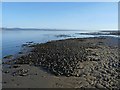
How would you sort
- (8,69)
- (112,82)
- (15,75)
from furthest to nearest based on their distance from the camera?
(8,69), (15,75), (112,82)

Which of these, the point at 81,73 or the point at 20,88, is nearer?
the point at 20,88

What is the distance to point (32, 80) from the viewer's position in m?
15.1

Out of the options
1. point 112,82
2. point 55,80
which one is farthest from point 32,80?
point 112,82

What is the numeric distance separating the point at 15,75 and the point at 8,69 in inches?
101

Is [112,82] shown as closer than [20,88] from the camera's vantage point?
No

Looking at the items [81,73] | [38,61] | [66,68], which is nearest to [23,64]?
[38,61]

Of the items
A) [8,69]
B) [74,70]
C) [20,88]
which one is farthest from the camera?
[8,69]

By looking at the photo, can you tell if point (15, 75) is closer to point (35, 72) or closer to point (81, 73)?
point (35, 72)

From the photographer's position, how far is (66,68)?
1803 centimetres

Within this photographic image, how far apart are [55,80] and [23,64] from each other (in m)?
7.09

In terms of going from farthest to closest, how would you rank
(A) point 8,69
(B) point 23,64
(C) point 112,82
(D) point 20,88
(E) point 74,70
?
(B) point 23,64 → (A) point 8,69 → (E) point 74,70 → (C) point 112,82 → (D) point 20,88

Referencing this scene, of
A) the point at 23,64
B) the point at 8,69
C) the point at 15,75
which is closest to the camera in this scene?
the point at 15,75

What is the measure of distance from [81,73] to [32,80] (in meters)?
4.17

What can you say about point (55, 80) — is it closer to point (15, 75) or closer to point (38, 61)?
point (15, 75)
